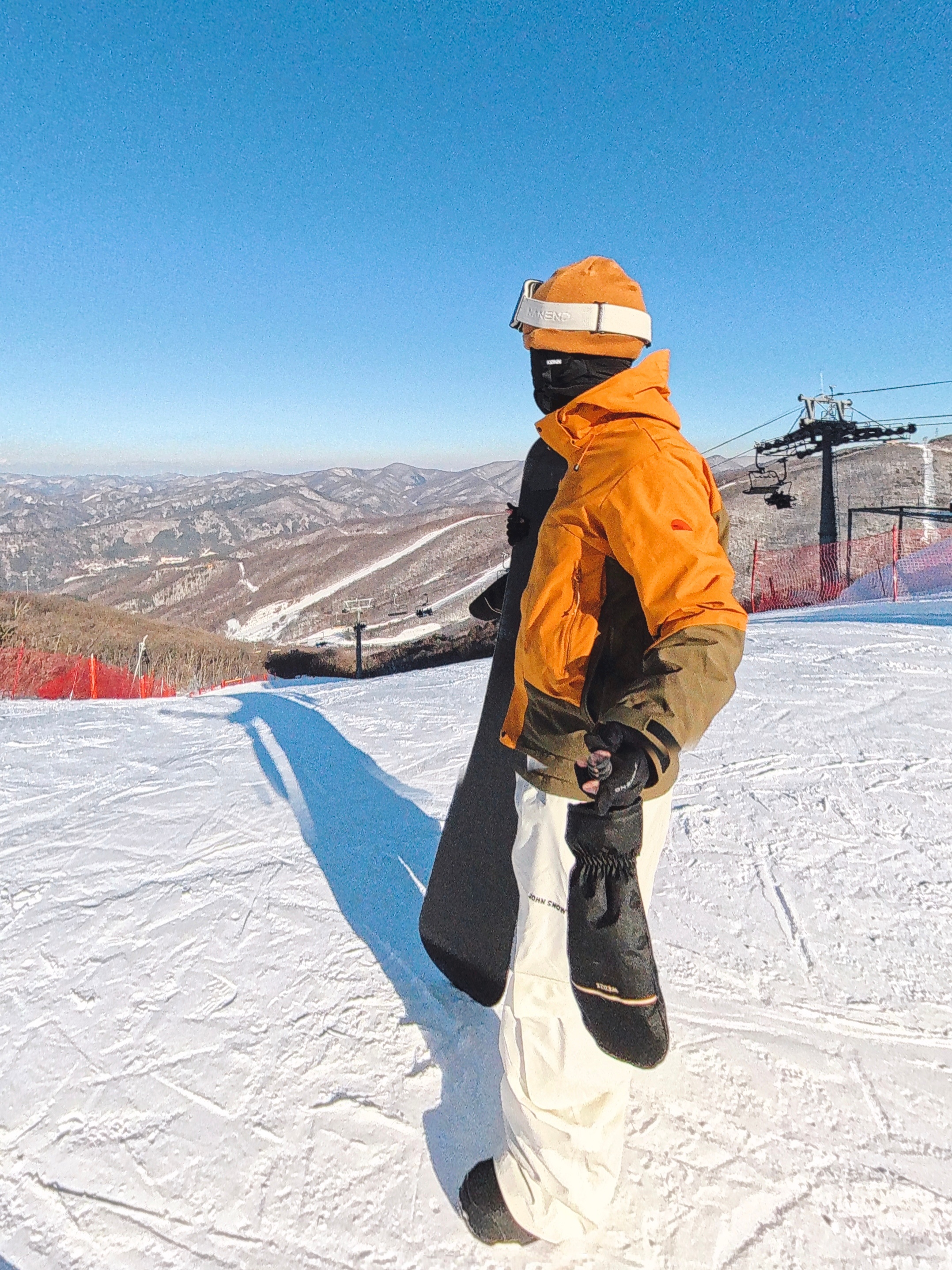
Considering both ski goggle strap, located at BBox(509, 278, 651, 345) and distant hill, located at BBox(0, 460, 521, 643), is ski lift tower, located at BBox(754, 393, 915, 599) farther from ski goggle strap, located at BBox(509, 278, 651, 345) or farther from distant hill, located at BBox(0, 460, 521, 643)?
ski goggle strap, located at BBox(509, 278, 651, 345)

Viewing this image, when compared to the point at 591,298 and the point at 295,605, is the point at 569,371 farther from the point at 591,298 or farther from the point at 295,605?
the point at 295,605

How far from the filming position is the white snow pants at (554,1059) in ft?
4.69

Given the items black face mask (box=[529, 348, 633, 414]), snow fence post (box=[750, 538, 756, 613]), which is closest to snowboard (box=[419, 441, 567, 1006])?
black face mask (box=[529, 348, 633, 414])

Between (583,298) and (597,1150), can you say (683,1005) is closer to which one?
(597,1150)

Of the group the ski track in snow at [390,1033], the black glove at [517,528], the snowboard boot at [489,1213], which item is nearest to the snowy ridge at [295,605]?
the ski track in snow at [390,1033]

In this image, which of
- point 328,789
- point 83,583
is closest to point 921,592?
point 328,789

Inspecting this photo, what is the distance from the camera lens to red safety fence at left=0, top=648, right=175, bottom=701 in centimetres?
1098

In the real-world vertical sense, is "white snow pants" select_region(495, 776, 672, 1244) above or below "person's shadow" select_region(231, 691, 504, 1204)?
above

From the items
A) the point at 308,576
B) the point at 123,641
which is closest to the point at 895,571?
the point at 123,641

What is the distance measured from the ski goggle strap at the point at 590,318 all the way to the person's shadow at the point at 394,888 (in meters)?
2.06

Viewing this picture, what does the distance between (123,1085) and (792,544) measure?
1564 inches

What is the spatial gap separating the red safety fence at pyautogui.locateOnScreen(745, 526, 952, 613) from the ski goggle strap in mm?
12760

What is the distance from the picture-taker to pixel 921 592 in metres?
13.6

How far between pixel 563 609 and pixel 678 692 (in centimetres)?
32
